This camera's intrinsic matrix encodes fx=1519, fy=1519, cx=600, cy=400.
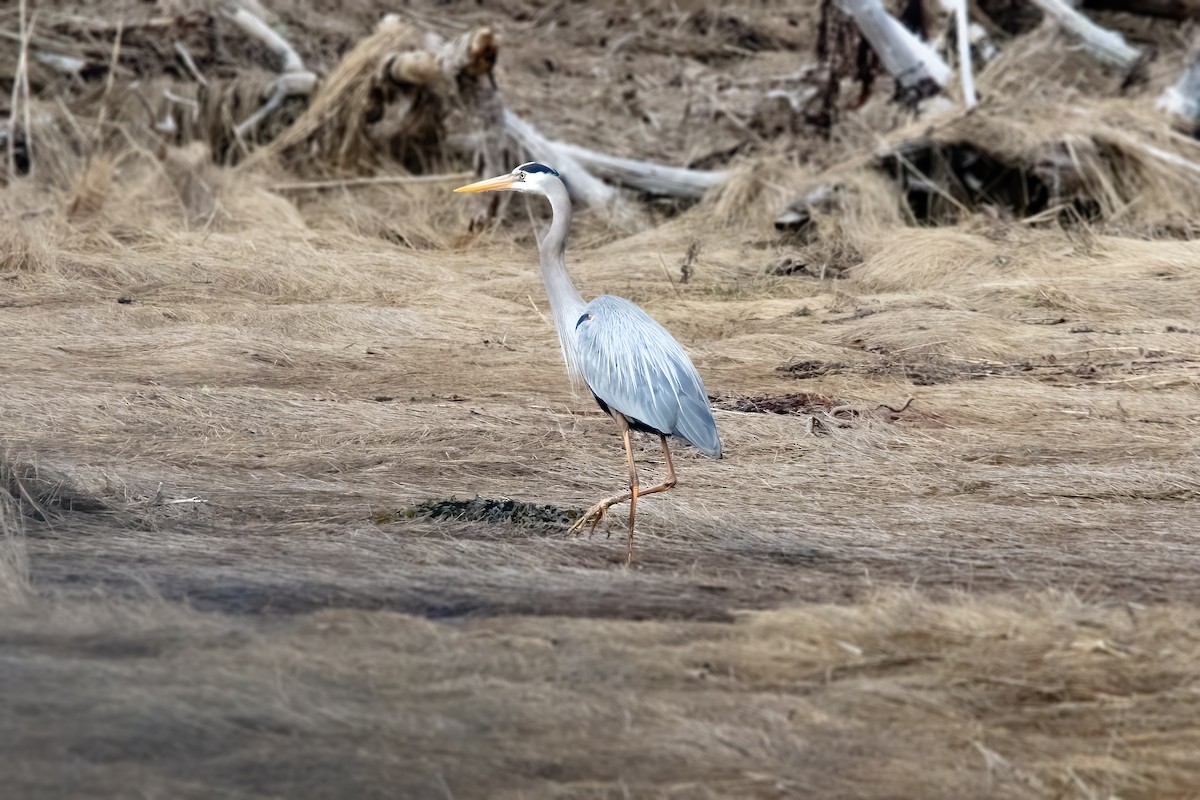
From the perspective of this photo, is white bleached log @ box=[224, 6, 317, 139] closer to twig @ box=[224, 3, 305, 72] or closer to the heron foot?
twig @ box=[224, 3, 305, 72]

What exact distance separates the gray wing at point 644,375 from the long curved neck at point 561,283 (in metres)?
0.18

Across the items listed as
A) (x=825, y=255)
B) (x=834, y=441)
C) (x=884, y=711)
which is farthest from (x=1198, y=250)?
(x=884, y=711)

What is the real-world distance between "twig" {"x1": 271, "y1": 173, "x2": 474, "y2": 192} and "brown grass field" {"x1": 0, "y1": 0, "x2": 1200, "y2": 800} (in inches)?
4.5

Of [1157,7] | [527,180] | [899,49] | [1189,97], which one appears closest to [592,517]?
[527,180]

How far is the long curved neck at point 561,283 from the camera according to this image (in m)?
5.86

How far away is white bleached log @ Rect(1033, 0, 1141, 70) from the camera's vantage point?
13.0 m

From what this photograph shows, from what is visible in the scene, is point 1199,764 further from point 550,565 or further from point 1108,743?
point 550,565

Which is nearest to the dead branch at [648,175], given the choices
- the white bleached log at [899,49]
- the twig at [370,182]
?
the twig at [370,182]

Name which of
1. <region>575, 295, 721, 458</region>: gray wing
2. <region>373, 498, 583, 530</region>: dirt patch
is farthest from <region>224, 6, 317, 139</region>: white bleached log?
<region>373, 498, 583, 530</region>: dirt patch

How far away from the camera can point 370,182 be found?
11.3 m

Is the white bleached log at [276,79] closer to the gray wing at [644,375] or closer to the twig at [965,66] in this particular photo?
the twig at [965,66]

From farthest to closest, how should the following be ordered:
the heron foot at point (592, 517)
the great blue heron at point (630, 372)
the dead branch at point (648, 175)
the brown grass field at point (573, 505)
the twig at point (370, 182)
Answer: the dead branch at point (648, 175), the twig at point (370, 182), the great blue heron at point (630, 372), the heron foot at point (592, 517), the brown grass field at point (573, 505)

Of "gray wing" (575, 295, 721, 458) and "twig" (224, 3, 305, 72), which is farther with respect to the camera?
"twig" (224, 3, 305, 72)

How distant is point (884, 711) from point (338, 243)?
7151mm
